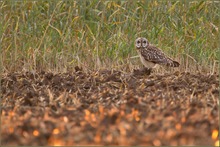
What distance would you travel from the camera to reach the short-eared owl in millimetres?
9808

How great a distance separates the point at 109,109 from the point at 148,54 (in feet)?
12.9

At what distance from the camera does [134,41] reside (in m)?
10.3

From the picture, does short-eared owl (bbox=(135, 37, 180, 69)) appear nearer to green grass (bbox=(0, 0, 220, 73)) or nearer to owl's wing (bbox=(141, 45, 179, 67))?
owl's wing (bbox=(141, 45, 179, 67))

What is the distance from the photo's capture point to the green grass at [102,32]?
988cm

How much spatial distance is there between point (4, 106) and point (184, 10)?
16.0 feet

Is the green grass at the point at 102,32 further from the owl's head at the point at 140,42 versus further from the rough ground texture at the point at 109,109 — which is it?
the rough ground texture at the point at 109,109

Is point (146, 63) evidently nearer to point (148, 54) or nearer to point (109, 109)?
point (148, 54)

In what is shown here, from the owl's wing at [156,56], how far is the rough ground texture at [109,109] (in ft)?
2.76

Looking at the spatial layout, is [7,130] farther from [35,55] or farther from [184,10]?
[184,10]

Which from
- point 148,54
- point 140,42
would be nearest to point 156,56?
point 148,54

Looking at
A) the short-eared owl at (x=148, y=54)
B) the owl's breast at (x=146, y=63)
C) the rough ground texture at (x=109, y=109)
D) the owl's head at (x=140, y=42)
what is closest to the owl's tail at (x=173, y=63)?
the short-eared owl at (x=148, y=54)

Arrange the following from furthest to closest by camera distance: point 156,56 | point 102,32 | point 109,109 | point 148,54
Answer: point 102,32, point 148,54, point 156,56, point 109,109

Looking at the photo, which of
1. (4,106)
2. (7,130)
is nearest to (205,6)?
(4,106)

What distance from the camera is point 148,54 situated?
32.6ft
